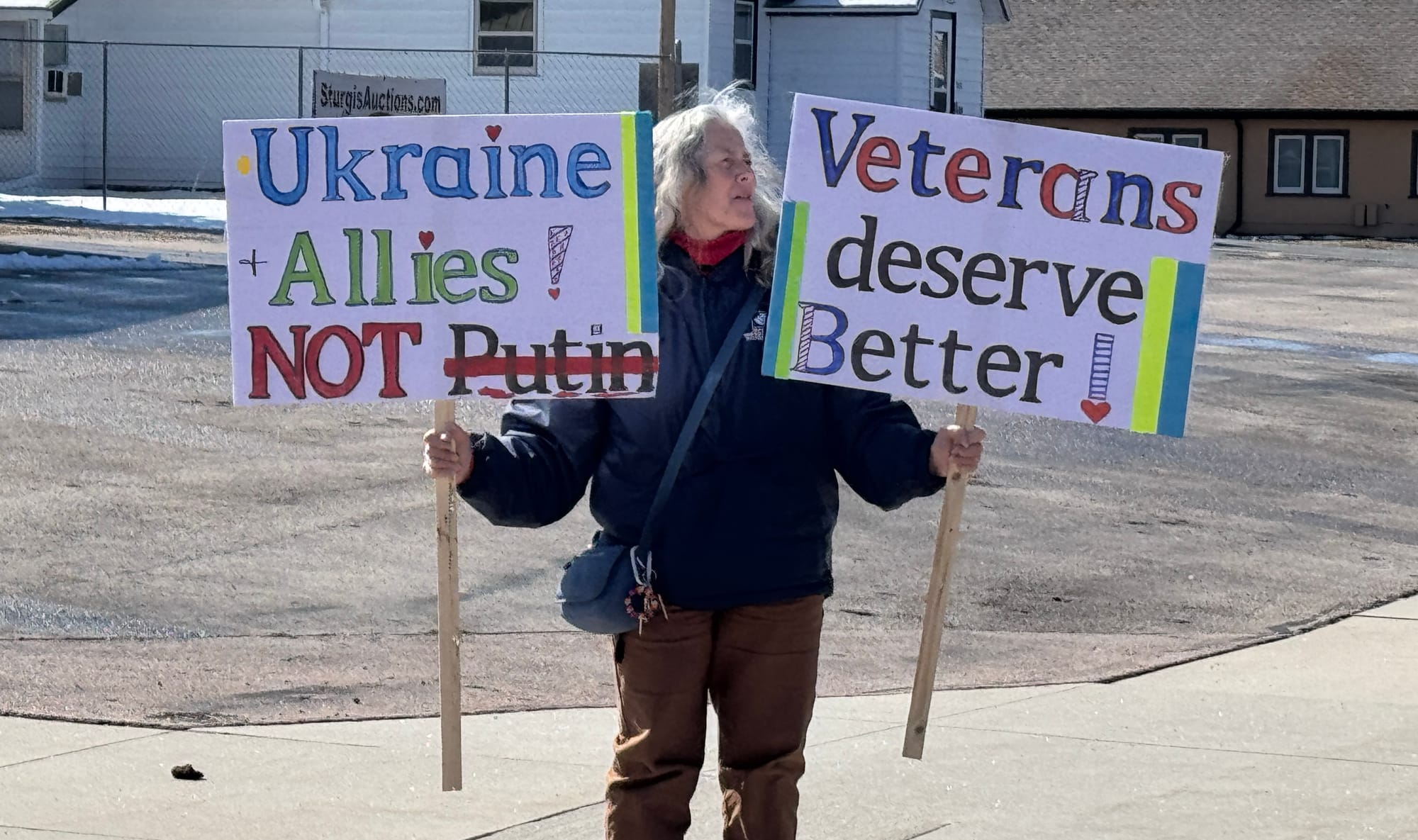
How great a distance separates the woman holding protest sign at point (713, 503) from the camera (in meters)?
4.11

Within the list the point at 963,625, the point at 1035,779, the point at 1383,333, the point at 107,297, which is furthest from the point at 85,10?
the point at 1035,779

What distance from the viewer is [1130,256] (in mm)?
4484

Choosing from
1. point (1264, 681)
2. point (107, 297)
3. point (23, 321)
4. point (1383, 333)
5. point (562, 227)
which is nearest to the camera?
point (562, 227)

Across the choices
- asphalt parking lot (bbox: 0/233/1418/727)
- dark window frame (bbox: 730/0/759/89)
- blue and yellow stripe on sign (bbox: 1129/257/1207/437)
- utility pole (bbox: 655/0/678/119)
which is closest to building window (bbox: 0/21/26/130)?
dark window frame (bbox: 730/0/759/89)

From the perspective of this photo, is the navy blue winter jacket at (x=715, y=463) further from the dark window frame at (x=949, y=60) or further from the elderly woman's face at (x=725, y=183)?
the dark window frame at (x=949, y=60)

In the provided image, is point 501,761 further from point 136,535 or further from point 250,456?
point 250,456

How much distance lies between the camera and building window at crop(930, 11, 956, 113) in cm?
3459

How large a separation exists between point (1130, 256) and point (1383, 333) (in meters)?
15.9

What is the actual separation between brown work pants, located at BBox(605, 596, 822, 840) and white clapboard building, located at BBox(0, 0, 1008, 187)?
27.0 m

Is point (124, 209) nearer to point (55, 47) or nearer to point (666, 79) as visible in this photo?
point (55, 47)

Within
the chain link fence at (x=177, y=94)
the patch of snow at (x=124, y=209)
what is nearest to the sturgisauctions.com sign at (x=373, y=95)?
the patch of snow at (x=124, y=209)

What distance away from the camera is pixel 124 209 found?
90.2 feet

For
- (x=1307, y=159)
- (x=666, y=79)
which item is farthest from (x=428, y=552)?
(x=1307, y=159)

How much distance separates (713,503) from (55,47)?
3006 cm
